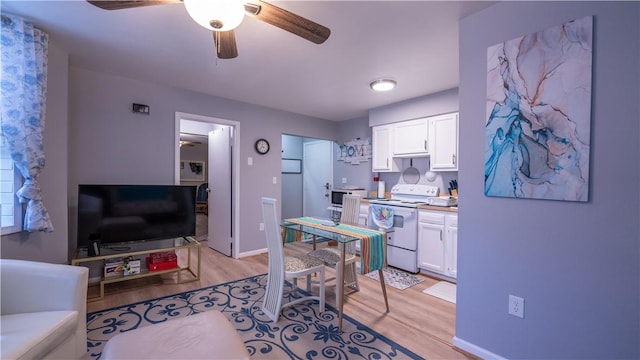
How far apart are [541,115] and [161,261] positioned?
3634 mm

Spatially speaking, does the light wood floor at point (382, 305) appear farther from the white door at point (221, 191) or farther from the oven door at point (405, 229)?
the white door at point (221, 191)

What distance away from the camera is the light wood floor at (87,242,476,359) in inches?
79.4

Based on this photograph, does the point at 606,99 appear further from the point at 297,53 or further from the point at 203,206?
the point at 203,206

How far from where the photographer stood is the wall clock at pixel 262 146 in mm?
4159

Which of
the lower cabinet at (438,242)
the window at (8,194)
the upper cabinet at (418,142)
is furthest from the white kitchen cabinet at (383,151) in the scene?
the window at (8,194)

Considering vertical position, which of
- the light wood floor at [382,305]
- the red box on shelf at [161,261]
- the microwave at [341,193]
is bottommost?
the light wood floor at [382,305]

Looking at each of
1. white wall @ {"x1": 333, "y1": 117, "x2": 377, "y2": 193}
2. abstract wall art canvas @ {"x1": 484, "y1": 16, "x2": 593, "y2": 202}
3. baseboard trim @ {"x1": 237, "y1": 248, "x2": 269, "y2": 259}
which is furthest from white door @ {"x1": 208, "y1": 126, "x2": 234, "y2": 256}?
abstract wall art canvas @ {"x1": 484, "y1": 16, "x2": 593, "y2": 202}

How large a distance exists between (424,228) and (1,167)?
3963 millimetres

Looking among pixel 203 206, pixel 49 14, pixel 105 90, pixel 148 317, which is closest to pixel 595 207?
pixel 148 317

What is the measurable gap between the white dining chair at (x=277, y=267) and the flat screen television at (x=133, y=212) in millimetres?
1416

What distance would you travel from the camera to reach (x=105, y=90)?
2955 mm

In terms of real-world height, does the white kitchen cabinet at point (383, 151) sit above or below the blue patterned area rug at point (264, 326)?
above

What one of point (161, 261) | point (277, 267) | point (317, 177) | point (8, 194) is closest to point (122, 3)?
point (8, 194)

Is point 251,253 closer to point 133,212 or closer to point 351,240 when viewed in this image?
point 133,212
